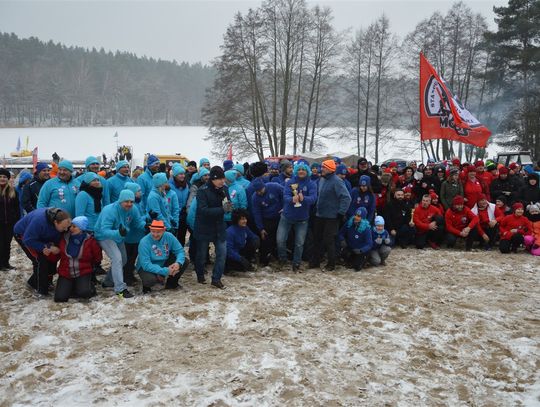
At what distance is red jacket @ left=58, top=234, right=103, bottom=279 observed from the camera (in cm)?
519

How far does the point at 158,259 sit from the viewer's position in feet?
18.1

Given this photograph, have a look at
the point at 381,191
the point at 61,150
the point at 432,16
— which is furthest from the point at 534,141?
the point at 61,150

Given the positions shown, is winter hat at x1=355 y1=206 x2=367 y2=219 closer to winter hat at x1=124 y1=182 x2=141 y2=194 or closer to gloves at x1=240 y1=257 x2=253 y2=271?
gloves at x1=240 y1=257 x2=253 y2=271

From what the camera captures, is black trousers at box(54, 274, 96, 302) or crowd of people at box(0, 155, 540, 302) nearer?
black trousers at box(54, 274, 96, 302)

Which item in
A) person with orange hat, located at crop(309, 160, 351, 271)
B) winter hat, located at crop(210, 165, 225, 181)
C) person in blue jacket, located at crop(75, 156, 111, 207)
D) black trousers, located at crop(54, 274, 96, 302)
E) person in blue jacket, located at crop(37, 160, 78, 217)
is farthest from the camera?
person with orange hat, located at crop(309, 160, 351, 271)

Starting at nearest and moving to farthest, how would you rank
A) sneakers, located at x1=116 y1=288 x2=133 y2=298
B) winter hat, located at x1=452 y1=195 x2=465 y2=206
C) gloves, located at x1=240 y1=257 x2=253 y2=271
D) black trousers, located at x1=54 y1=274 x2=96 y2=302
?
black trousers, located at x1=54 y1=274 x2=96 y2=302 → sneakers, located at x1=116 y1=288 x2=133 y2=298 → gloves, located at x1=240 y1=257 x2=253 y2=271 → winter hat, located at x1=452 y1=195 x2=465 y2=206

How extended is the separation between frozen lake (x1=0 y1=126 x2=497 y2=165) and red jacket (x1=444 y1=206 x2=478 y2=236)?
2359 cm

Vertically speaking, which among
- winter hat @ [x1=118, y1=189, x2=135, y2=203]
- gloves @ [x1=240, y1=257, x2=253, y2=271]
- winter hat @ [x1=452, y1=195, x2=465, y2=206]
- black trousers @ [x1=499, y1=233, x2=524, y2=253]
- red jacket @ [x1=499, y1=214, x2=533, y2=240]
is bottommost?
gloves @ [x1=240, y1=257, x2=253, y2=271]

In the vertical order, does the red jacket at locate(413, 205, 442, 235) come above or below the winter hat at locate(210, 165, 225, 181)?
below

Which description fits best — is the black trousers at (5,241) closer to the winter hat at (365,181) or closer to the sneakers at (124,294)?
the sneakers at (124,294)

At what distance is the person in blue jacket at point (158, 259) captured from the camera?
5.38 m

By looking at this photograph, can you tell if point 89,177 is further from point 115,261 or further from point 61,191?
point 115,261

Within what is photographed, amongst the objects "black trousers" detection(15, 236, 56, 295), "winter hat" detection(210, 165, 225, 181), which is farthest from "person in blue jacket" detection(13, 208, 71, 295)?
"winter hat" detection(210, 165, 225, 181)

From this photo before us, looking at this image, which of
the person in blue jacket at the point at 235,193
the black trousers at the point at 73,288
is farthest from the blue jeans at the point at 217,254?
the black trousers at the point at 73,288
